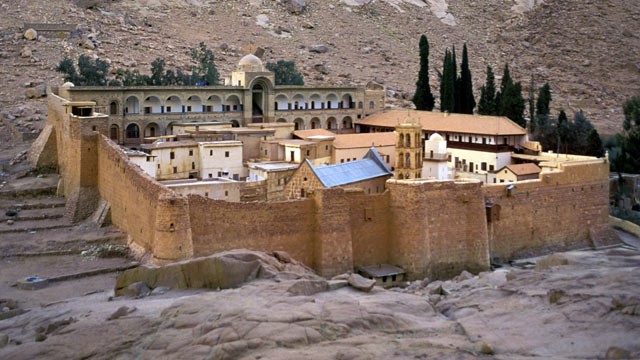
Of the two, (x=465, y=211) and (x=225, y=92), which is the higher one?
(x=225, y=92)

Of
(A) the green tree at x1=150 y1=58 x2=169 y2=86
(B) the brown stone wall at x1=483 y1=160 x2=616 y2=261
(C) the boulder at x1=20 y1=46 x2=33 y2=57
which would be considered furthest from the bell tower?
(C) the boulder at x1=20 y1=46 x2=33 y2=57

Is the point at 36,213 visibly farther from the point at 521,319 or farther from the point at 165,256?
the point at 521,319

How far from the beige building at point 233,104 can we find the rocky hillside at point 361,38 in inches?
302

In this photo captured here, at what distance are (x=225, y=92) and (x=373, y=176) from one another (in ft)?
39.6

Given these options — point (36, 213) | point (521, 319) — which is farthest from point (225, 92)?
point (521, 319)

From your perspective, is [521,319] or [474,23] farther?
[474,23]

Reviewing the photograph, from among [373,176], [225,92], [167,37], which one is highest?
[167,37]

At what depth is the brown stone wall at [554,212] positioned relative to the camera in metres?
34.2

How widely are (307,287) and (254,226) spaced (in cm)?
583

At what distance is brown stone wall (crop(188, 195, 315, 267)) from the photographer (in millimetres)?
27594

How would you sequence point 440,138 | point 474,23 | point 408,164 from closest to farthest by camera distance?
point 408,164 → point 440,138 → point 474,23

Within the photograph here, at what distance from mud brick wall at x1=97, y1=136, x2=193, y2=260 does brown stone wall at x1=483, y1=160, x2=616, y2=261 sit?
11.6 m

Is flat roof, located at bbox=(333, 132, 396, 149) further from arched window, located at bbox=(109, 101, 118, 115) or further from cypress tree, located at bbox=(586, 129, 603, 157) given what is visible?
arched window, located at bbox=(109, 101, 118, 115)

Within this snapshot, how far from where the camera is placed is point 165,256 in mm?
27016
